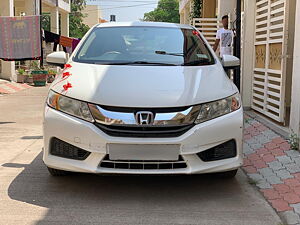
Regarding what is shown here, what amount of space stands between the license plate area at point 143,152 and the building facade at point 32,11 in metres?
15.3

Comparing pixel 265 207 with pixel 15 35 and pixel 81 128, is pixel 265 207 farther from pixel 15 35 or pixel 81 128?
pixel 15 35

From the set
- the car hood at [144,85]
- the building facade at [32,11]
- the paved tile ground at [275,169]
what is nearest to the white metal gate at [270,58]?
the paved tile ground at [275,169]

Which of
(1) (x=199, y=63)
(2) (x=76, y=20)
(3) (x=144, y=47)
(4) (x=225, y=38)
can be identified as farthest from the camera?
(2) (x=76, y=20)

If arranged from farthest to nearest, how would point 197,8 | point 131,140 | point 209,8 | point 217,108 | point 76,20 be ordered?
point 76,20, point 197,8, point 209,8, point 217,108, point 131,140

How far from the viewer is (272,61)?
736 centimetres

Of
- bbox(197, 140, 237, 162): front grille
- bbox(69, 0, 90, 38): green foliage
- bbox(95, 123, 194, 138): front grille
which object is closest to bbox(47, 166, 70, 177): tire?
bbox(95, 123, 194, 138): front grille

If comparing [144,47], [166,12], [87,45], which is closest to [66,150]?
[87,45]

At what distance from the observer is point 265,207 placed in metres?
3.88

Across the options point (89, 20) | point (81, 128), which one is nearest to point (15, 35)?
point (81, 128)

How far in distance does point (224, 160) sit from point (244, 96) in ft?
16.2

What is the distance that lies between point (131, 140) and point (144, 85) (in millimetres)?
571

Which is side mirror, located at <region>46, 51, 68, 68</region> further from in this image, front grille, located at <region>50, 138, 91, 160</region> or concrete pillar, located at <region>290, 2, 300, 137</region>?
concrete pillar, located at <region>290, 2, 300, 137</region>

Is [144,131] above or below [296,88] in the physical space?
below

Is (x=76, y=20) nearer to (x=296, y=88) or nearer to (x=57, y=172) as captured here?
(x=296, y=88)
